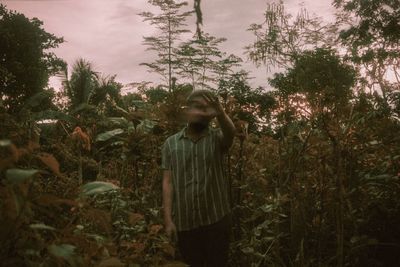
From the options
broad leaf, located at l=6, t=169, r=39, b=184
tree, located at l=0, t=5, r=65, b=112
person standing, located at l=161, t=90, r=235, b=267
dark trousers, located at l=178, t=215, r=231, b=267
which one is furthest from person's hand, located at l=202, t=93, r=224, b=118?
tree, located at l=0, t=5, r=65, b=112

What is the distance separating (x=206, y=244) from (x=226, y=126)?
68cm

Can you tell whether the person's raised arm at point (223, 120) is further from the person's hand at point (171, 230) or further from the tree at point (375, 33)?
the tree at point (375, 33)

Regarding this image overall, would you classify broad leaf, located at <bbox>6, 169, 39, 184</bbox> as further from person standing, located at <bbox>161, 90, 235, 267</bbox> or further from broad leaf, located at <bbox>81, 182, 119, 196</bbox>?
Result: person standing, located at <bbox>161, 90, 235, 267</bbox>

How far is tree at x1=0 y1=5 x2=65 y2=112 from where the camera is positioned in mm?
21578

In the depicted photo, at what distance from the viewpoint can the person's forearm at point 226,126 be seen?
246 centimetres

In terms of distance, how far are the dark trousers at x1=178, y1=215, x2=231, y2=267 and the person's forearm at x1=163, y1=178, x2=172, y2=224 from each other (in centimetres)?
12

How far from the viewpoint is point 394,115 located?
3.87m

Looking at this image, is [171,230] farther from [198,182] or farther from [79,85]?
[79,85]

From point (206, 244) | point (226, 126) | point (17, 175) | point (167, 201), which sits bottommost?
point (206, 244)

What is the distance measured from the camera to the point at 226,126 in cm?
250

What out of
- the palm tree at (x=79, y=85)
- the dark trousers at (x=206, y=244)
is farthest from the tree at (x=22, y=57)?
the dark trousers at (x=206, y=244)

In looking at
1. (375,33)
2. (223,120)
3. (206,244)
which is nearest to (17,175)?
(223,120)

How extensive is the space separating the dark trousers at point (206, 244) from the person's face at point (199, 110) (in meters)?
0.58

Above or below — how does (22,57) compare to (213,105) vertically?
above
